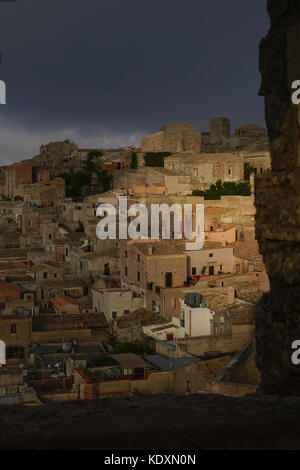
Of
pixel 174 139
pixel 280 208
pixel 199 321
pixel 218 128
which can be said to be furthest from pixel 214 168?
pixel 280 208

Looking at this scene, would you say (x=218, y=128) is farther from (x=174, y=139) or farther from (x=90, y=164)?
(x=90, y=164)

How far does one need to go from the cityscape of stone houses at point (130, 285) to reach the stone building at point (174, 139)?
4.9 inches

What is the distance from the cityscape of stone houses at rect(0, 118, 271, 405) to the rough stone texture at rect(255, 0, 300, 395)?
303 millimetres

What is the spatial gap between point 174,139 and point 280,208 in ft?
131

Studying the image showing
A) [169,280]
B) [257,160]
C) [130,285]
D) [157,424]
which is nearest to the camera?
[157,424]

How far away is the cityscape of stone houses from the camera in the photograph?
39.9 feet

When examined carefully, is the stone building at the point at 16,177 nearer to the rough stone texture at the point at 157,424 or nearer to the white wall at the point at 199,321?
the white wall at the point at 199,321

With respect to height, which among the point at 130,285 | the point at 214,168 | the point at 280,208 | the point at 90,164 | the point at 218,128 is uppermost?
the point at 218,128

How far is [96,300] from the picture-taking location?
66.6 ft

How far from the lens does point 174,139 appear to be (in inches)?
1672

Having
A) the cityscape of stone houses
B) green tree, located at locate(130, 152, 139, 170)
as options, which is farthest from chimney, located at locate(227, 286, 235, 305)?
green tree, located at locate(130, 152, 139, 170)

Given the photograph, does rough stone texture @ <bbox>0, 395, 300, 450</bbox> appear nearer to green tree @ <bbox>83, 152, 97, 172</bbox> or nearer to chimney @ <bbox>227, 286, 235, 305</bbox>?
chimney @ <bbox>227, 286, 235, 305</bbox>

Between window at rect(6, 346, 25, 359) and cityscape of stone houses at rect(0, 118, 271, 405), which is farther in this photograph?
window at rect(6, 346, 25, 359)

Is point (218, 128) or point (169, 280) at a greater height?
point (218, 128)
